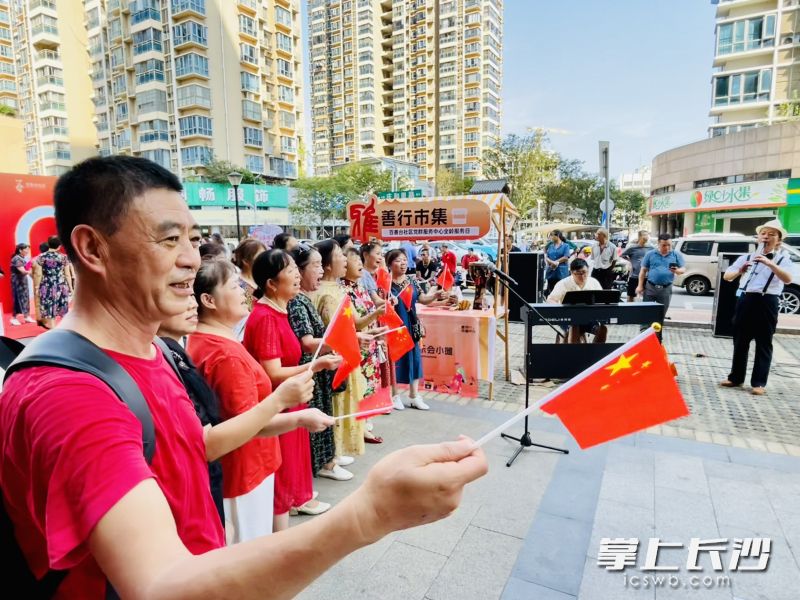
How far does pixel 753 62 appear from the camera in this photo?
107 ft

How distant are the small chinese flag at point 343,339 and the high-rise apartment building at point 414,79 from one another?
58.1 meters

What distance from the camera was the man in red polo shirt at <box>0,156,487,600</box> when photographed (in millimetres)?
649

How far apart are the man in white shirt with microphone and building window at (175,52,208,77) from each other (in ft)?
134

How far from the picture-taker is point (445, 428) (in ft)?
14.8

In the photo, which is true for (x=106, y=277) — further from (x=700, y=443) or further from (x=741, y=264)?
(x=741, y=264)

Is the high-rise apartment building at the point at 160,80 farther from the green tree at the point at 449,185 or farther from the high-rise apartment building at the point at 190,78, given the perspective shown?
the green tree at the point at 449,185

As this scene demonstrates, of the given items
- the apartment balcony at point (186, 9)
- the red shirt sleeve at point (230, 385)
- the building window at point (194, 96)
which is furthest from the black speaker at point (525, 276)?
the apartment balcony at point (186, 9)

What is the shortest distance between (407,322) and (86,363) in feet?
13.6

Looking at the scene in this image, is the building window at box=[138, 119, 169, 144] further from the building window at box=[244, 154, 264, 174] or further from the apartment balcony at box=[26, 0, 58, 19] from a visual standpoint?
the apartment balcony at box=[26, 0, 58, 19]

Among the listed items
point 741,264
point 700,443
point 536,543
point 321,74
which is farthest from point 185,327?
point 321,74

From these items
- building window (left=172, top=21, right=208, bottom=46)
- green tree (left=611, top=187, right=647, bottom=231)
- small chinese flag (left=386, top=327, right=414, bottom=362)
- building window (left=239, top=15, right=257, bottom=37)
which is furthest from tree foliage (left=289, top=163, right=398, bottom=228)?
small chinese flag (left=386, top=327, right=414, bottom=362)

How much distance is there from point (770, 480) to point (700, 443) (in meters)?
0.67

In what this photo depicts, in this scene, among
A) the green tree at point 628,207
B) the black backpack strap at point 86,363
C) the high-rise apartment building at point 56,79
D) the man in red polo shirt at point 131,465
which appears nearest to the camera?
the man in red polo shirt at point 131,465

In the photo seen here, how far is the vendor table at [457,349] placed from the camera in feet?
16.9
